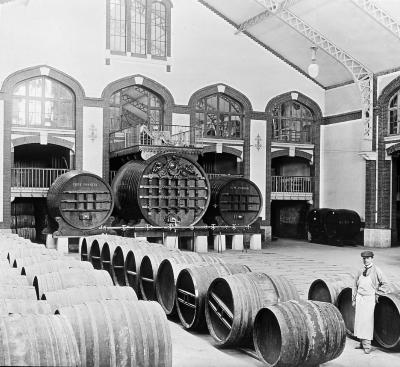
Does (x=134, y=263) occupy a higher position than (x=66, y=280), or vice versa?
(x=66, y=280)

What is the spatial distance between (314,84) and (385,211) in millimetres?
6892

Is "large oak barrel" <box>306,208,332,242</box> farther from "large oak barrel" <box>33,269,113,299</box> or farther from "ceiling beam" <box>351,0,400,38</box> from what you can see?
"large oak barrel" <box>33,269,113,299</box>

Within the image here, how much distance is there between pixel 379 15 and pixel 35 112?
1316 centimetres

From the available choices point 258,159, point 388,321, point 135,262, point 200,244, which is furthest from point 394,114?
point 388,321

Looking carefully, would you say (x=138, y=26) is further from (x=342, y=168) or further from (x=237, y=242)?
(x=342, y=168)

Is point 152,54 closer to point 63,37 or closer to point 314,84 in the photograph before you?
point 63,37

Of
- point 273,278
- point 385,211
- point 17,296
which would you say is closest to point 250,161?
point 385,211

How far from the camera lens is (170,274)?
10328mm

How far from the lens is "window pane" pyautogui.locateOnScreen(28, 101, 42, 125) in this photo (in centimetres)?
2205

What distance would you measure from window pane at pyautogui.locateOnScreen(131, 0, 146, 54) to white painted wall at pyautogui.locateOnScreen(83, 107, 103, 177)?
3.18 m

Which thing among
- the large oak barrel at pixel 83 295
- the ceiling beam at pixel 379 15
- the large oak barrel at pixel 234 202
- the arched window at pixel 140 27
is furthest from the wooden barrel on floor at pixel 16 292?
the arched window at pixel 140 27

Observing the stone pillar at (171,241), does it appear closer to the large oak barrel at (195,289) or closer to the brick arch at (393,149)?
the brick arch at (393,149)

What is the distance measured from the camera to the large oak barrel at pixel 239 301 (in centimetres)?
794

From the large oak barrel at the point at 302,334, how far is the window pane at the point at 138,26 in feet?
60.1
